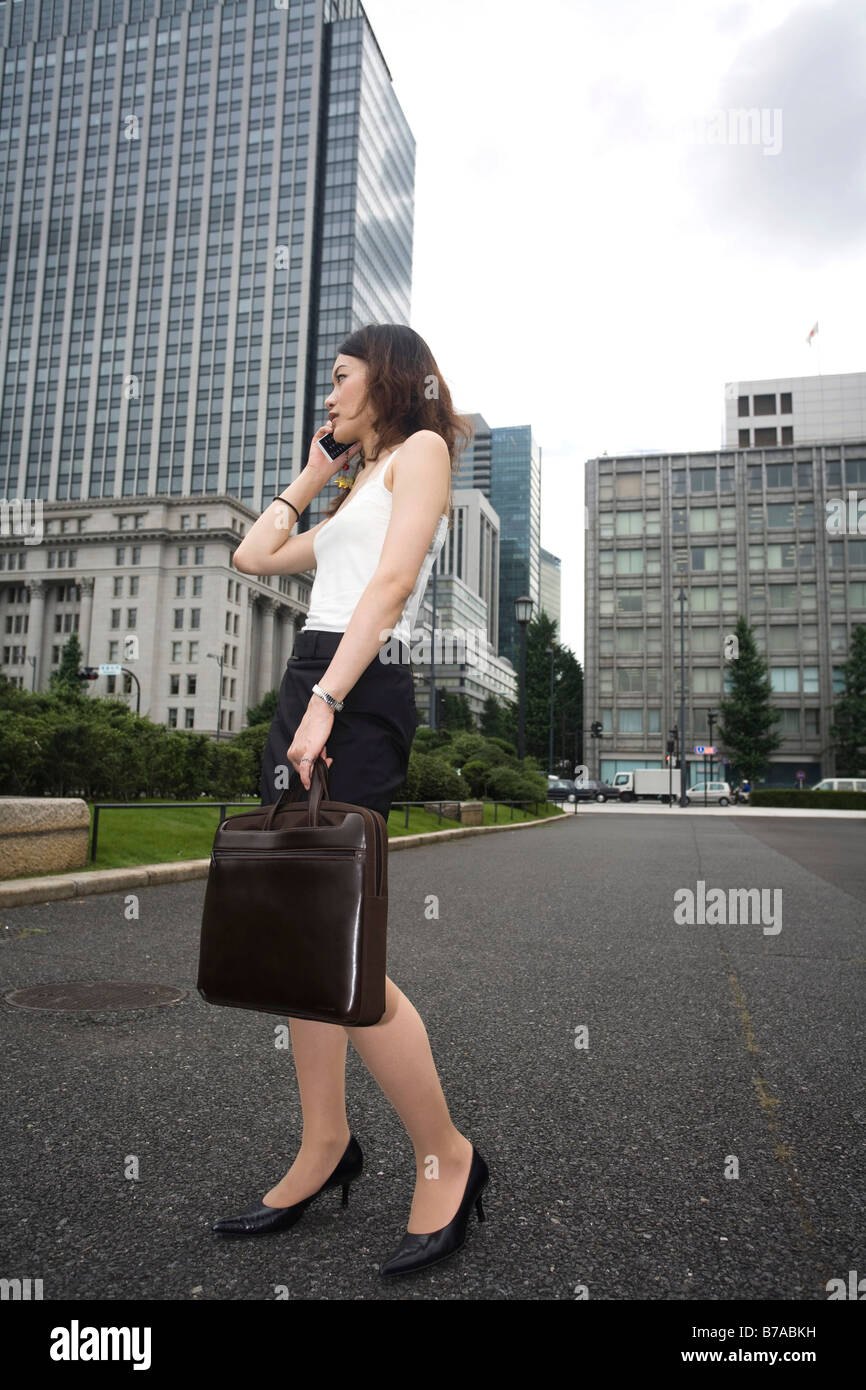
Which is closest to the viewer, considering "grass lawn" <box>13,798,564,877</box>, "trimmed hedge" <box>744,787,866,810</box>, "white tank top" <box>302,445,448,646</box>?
"white tank top" <box>302,445,448,646</box>

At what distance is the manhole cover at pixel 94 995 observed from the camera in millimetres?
4066

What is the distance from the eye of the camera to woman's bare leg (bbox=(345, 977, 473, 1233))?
1938 millimetres

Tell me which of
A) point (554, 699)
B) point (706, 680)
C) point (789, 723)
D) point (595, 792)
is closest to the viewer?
point (595, 792)

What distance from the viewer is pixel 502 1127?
276 centimetres

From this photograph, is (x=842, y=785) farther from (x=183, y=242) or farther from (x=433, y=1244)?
(x=183, y=242)

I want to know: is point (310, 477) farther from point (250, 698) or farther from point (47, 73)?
point (47, 73)

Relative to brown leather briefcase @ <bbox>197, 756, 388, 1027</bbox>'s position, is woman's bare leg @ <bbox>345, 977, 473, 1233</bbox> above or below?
below

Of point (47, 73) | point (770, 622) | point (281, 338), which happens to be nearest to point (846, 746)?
point (770, 622)

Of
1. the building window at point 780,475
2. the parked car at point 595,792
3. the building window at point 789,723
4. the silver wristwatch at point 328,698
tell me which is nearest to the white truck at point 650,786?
the parked car at point 595,792

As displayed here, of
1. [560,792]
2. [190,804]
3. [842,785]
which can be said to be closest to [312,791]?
[190,804]

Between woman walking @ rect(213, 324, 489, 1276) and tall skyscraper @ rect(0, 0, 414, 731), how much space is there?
10524 cm

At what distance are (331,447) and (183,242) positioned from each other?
134099 mm

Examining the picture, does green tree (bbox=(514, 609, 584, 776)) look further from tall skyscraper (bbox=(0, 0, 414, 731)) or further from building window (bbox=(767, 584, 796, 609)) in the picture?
tall skyscraper (bbox=(0, 0, 414, 731))

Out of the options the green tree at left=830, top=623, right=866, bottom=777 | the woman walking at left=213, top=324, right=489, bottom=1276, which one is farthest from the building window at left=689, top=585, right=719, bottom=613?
the woman walking at left=213, top=324, right=489, bottom=1276
